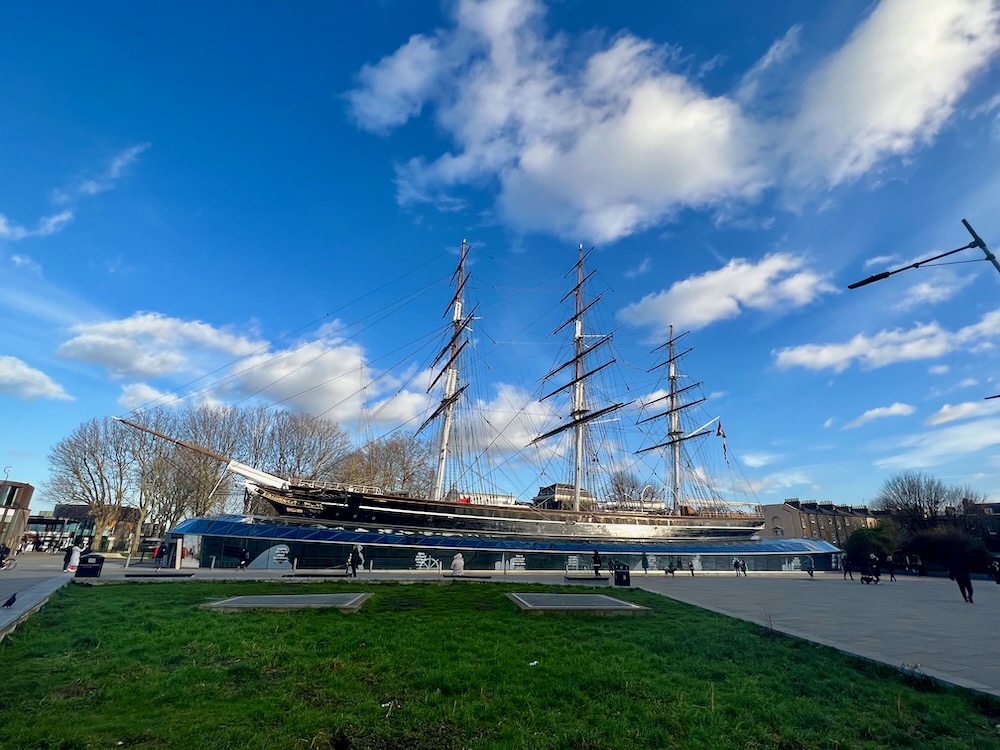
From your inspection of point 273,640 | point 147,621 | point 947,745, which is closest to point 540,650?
point 273,640

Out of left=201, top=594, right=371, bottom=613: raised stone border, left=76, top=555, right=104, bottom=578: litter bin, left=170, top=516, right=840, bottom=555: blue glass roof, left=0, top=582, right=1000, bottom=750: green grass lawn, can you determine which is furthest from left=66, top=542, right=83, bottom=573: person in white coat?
left=0, top=582, right=1000, bottom=750: green grass lawn

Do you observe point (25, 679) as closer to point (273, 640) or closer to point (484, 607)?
point (273, 640)

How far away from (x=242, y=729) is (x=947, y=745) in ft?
22.7

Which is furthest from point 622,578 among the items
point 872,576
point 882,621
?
point 872,576

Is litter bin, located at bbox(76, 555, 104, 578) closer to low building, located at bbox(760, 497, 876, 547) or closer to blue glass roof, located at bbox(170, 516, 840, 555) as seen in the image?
blue glass roof, located at bbox(170, 516, 840, 555)

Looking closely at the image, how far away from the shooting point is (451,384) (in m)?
52.2

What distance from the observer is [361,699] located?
20.0 ft

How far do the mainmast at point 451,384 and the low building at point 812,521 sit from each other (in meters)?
75.6

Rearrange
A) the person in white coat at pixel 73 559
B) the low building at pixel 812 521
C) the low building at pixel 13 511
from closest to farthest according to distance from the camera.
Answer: the person in white coat at pixel 73 559 < the low building at pixel 13 511 < the low building at pixel 812 521

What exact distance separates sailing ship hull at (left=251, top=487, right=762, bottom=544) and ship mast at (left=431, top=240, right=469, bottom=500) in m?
3.33

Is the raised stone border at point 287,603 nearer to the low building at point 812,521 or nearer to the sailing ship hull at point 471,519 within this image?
the sailing ship hull at point 471,519

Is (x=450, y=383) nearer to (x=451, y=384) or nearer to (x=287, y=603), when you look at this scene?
(x=451, y=384)

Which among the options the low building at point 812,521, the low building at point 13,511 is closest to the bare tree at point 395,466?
the low building at point 13,511

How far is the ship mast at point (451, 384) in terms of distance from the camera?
47906mm
